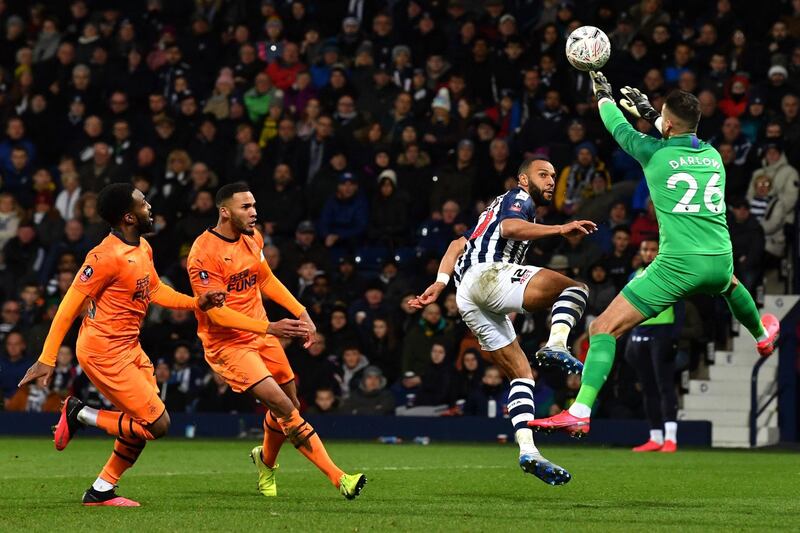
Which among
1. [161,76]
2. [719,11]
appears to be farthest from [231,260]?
[161,76]

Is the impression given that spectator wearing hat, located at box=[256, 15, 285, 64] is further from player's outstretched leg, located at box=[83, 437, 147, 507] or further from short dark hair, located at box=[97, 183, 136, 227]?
player's outstretched leg, located at box=[83, 437, 147, 507]

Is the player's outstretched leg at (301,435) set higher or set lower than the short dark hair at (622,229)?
lower

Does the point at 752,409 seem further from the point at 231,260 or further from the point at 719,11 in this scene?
the point at 231,260

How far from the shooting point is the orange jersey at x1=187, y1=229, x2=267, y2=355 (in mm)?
10766

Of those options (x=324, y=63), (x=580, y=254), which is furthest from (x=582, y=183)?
(x=324, y=63)

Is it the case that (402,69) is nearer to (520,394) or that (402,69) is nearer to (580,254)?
(580,254)

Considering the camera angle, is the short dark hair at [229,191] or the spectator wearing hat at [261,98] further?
the spectator wearing hat at [261,98]

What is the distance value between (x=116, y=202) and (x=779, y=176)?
10921mm

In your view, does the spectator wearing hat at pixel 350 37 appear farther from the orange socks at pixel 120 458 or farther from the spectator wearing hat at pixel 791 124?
the orange socks at pixel 120 458

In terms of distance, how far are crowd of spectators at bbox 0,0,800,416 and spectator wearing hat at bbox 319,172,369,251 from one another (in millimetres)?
32

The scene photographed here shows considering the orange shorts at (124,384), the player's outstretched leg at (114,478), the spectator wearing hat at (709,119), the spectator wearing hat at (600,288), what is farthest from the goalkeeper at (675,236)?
the spectator wearing hat at (709,119)

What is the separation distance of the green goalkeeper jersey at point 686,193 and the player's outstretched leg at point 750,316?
20.8 inches

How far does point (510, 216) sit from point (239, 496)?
9.43 feet

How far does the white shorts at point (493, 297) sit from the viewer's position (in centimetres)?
1048
